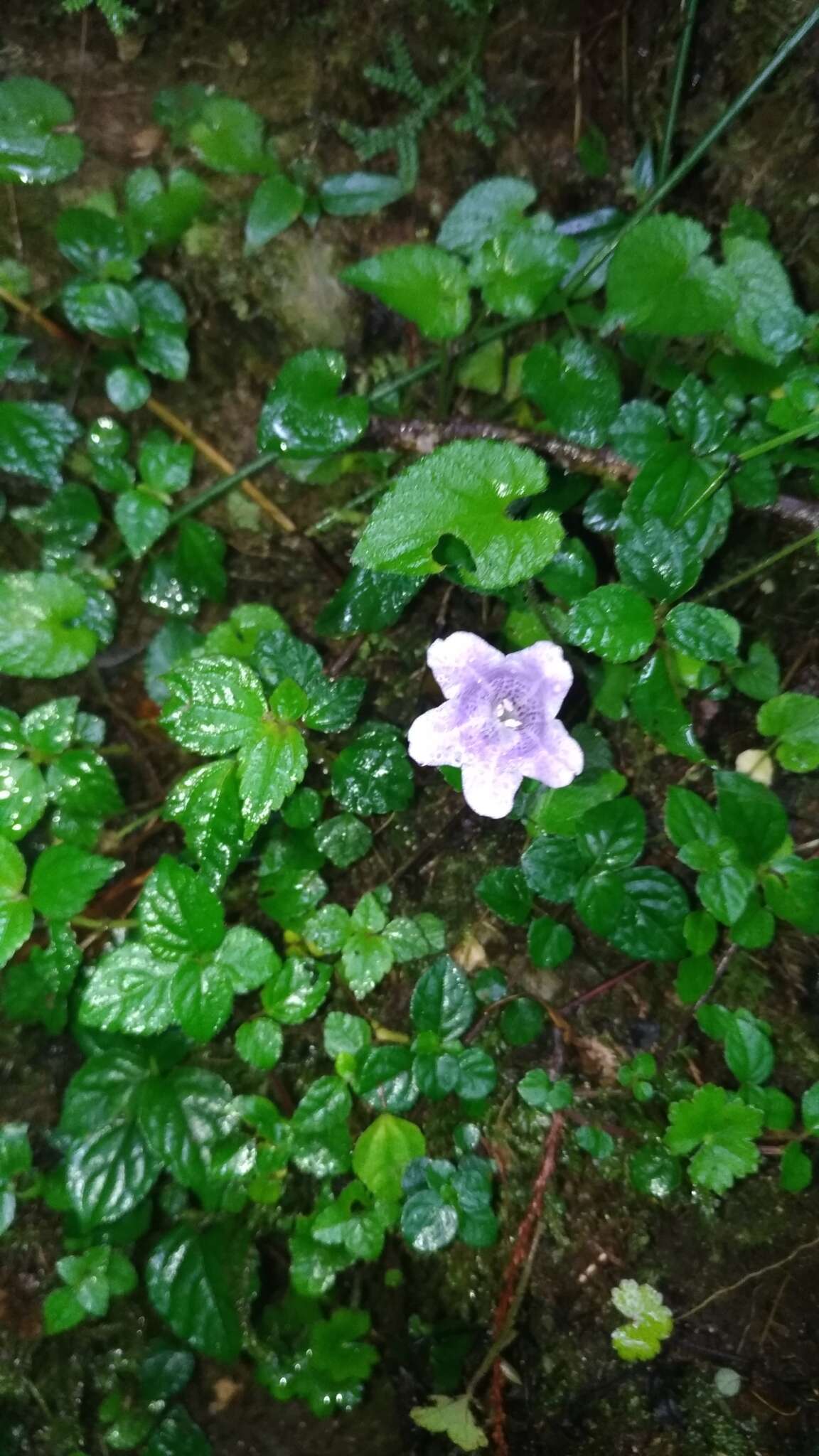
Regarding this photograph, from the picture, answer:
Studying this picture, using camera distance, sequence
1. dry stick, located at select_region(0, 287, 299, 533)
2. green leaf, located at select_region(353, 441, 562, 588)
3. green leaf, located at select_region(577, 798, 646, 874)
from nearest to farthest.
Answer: green leaf, located at select_region(353, 441, 562, 588) < green leaf, located at select_region(577, 798, 646, 874) < dry stick, located at select_region(0, 287, 299, 533)

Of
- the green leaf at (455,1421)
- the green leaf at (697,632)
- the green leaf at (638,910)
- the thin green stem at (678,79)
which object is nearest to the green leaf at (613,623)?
the green leaf at (697,632)

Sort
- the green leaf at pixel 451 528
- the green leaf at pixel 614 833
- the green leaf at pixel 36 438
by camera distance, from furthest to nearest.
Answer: the green leaf at pixel 36 438
the green leaf at pixel 614 833
the green leaf at pixel 451 528

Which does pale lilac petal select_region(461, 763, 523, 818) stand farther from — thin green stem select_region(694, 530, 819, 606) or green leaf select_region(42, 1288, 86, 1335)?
green leaf select_region(42, 1288, 86, 1335)

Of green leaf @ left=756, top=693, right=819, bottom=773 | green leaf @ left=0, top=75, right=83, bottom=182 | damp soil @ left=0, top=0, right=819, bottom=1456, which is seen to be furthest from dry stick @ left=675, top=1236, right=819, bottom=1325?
green leaf @ left=0, top=75, right=83, bottom=182

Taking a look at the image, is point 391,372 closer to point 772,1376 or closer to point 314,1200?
point 314,1200

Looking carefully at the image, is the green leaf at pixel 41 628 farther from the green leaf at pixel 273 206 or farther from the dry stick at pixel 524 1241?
the dry stick at pixel 524 1241

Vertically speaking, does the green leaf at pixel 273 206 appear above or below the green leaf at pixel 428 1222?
above
